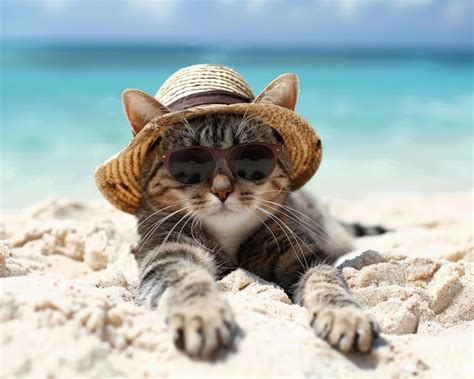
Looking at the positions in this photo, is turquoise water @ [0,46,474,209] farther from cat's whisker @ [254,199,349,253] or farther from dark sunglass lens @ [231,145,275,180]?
dark sunglass lens @ [231,145,275,180]

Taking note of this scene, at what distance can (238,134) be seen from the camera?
2238 millimetres

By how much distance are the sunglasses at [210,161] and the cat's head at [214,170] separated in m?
0.02

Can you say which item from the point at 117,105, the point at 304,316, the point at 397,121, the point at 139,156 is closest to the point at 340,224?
the point at 139,156

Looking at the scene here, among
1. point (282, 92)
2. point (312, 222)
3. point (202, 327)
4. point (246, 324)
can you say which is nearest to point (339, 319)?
point (246, 324)

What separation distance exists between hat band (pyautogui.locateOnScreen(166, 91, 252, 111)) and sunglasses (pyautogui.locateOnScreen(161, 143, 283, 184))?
0.58 feet

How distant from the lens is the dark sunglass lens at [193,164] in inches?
86.0

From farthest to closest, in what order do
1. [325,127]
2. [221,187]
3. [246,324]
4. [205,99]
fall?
[325,127]
[205,99]
[221,187]
[246,324]

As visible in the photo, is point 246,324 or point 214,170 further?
point 214,170

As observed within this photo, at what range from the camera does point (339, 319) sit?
1540 mm

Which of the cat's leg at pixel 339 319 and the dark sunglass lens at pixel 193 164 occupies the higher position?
the dark sunglass lens at pixel 193 164

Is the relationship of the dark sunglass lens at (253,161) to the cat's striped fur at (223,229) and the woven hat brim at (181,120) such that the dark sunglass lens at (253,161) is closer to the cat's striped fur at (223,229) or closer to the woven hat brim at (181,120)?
the cat's striped fur at (223,229)

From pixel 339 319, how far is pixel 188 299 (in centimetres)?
41

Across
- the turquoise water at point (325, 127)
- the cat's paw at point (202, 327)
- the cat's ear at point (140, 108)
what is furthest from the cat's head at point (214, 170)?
the turquoise water at point (325, 127)

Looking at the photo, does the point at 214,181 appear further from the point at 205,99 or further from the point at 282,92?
the point at 282,92
